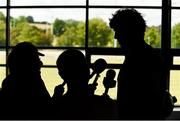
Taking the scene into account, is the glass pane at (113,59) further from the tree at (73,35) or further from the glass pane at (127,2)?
the glass pane at (127,2)

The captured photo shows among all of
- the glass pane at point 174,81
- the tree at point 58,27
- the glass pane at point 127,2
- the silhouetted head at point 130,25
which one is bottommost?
the glass pane at point 174,81

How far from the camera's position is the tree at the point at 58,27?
3170 millimetres

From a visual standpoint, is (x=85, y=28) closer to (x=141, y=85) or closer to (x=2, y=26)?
(x=2, y=26)

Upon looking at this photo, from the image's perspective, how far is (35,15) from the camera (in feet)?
10.3

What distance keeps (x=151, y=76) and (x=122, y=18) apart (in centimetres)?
29

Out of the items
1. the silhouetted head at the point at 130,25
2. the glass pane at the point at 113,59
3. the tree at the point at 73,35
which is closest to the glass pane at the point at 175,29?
the glass pane at the point at 113,59

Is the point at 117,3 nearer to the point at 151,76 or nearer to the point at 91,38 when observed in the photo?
the point at 91,38

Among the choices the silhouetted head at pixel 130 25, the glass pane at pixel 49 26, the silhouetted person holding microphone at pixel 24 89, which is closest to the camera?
the silhouetted person holding microphone at pixel 24 89

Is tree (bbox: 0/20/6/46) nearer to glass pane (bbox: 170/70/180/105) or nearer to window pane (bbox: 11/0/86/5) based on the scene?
window pane (bbox: 11/0/86/5)

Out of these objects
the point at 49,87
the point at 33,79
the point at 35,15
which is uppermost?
the point at 35,15

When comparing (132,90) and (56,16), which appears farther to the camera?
(56,16)

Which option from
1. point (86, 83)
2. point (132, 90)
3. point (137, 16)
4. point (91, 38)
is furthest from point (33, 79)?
point (91, 38)

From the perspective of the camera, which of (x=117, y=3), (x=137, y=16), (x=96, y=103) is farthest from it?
(x=117, y=3)

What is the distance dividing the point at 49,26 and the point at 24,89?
179 cm
